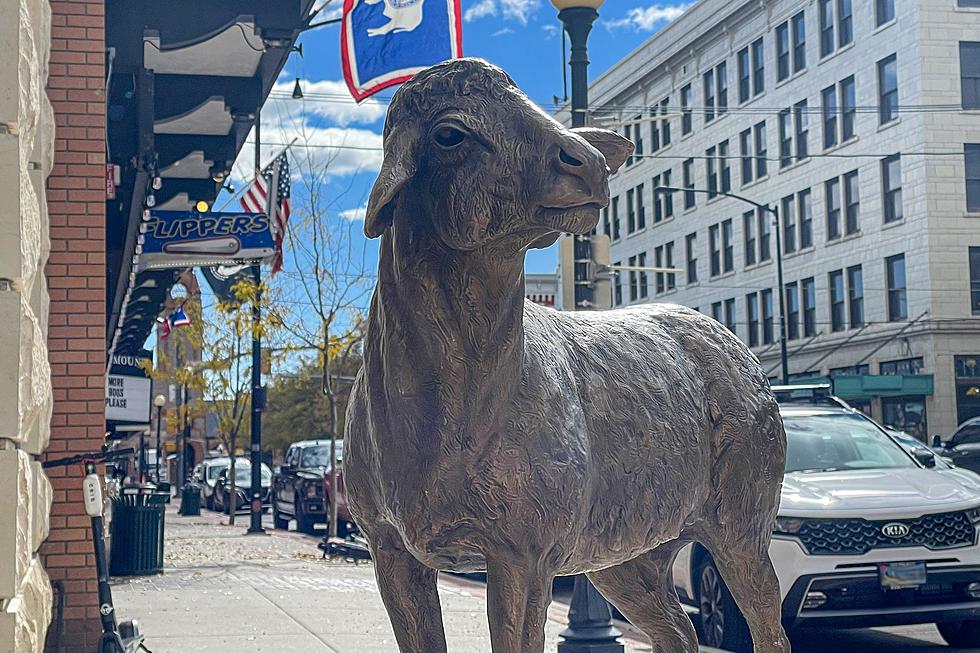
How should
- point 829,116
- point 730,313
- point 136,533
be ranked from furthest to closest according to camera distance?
point 730,313 → point 829,116 → point 136,533

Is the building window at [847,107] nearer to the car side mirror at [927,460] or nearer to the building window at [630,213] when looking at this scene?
the building window at [630,213]

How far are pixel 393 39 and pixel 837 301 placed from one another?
3944 cm

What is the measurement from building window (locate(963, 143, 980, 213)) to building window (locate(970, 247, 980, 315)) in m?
1.50

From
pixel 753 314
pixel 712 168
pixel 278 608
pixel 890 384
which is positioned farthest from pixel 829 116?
pixel 278 608

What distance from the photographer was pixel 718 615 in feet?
29.7

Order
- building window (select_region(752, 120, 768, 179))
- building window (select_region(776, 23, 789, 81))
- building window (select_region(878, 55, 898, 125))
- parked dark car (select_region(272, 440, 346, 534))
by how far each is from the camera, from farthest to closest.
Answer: building window (select_region(752, 120, 768, 179)) → building window (select_region(776, 23, 789, 81)) → building window (select_region(878, 55, 898, 125)) → parked dark car (select_region(272, 440, 346, 534))

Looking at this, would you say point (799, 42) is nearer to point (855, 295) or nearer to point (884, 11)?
point (884, 11)

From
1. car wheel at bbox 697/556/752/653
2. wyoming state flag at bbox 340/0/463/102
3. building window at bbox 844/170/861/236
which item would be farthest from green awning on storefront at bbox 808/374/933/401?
car wheel at bbox 697/556/752/653

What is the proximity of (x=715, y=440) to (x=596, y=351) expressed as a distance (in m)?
0.56

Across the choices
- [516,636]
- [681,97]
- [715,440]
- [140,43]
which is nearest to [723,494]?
[715,440]

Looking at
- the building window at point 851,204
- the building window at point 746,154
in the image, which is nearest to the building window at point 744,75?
the building window at point 746,154

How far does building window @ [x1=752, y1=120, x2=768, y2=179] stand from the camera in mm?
51906

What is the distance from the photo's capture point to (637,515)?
3.40 m

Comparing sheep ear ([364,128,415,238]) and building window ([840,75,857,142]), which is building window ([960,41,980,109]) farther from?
sheep ear ([364,128,415,238])
